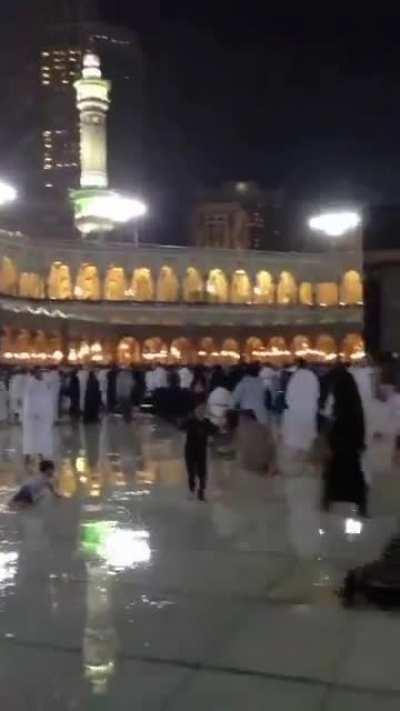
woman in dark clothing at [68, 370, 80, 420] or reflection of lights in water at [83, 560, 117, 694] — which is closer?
reflection of lights in water at [83, 560, 117, 694]

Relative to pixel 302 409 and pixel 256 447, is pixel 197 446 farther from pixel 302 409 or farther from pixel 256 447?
pixel 302 409

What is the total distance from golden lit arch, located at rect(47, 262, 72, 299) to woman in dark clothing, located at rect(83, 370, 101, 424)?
86.4ft

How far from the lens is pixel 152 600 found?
5.06 meters

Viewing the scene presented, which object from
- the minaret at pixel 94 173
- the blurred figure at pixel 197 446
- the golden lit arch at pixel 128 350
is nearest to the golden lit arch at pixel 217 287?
the golden lit arch at pixel 128 350

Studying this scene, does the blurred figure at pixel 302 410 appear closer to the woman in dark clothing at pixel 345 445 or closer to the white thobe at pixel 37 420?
the white thobe at pixel 37 420

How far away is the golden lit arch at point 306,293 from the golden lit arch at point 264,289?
1.63m

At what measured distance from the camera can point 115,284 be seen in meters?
49.1

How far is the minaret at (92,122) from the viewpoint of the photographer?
49406 millimetres

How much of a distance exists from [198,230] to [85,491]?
54.9m

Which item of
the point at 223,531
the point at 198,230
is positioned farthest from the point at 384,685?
the point at 198,230

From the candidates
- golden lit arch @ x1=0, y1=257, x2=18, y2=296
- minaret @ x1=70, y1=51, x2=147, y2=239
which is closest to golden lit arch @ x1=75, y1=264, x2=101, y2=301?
minaret @ x1=70, y1=51, x2=147, y2=239

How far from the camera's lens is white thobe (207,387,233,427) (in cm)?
1204

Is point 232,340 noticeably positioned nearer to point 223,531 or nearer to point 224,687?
point 223,531

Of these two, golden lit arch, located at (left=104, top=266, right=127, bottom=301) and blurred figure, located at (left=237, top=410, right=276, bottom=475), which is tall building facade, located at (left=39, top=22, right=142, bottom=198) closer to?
golden lit arch, located at (left=104, top=266, right=127, bottom=301)
